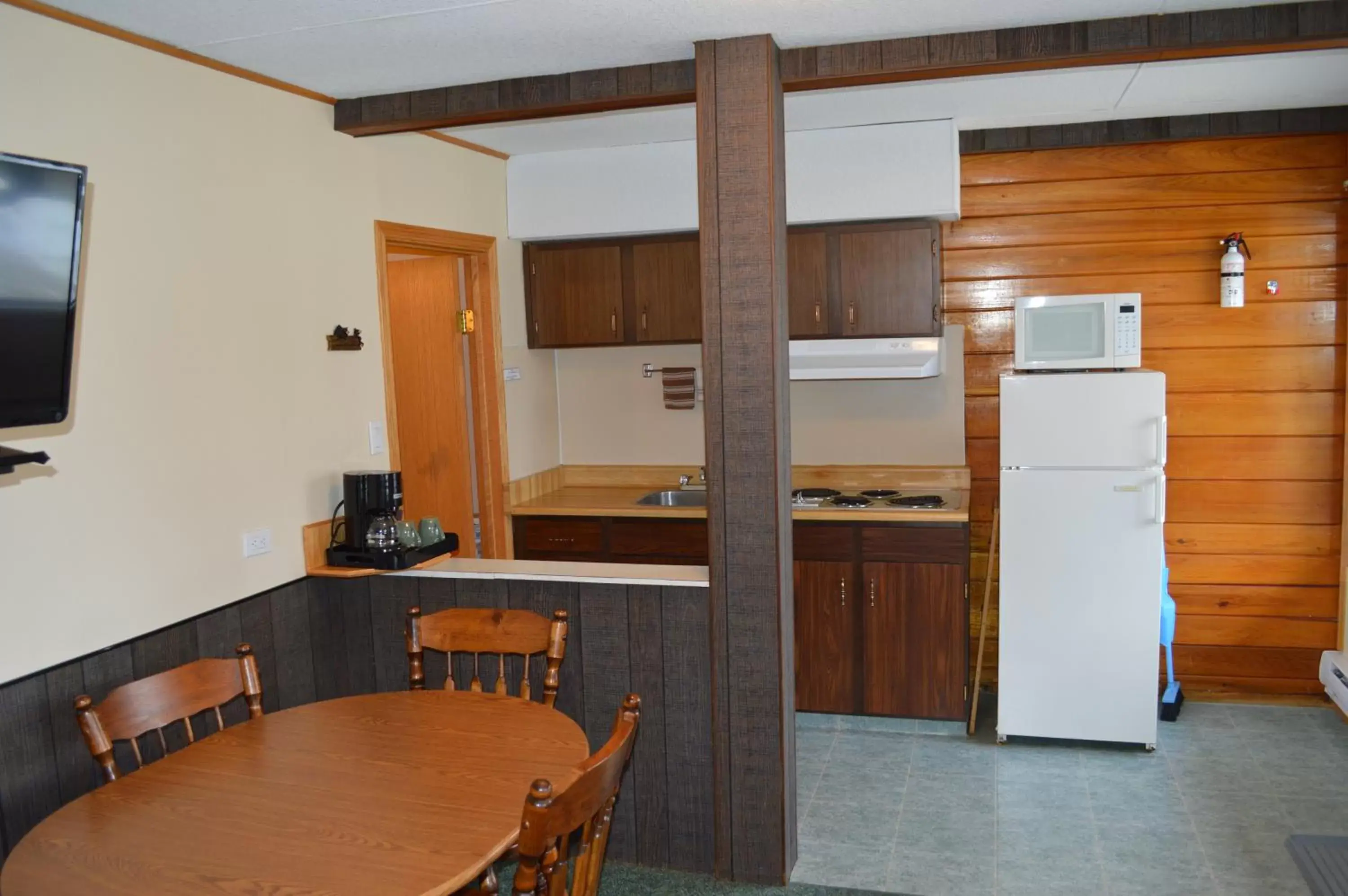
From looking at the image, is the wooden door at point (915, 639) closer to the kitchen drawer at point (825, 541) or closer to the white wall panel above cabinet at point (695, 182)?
the kitchen drawer at point (825, 541)

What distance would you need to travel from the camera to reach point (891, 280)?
15.1ft

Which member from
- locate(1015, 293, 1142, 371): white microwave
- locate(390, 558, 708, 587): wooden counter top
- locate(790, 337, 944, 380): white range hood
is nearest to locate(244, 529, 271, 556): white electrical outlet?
locate(390, 558, 708, 587): wooden counter top

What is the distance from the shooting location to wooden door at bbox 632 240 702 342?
15.9ft

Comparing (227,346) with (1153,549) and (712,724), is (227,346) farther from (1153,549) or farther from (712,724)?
(1153,549)

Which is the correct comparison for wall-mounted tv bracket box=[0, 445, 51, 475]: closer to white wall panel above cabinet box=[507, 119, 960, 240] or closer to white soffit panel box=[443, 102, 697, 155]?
white soffit panel box=[443, 102, 697, 155]

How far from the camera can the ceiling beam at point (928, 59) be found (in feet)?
9.18

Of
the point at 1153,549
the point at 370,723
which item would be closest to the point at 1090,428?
the point at 1153,549

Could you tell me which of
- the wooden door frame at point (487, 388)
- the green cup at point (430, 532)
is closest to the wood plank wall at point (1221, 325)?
the wooden door frame at point (487, 388)

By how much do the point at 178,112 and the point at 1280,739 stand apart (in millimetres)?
4461

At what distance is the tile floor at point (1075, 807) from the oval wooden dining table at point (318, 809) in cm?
138

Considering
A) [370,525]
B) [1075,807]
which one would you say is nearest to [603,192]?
[370,525]

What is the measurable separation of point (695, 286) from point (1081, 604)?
2.10 metres

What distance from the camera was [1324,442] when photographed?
Answer: 15.0 ft

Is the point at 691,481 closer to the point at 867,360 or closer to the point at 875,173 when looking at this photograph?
the point at 867,360
